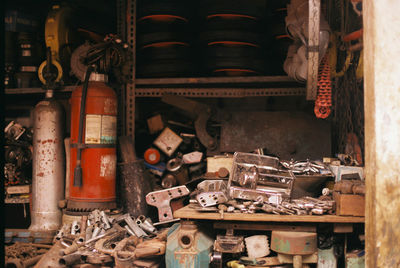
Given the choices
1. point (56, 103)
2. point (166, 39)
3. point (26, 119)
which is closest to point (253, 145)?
point (166, 39)

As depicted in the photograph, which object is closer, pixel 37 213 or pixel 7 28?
pixel 37 213

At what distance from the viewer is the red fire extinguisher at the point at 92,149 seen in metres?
3.42

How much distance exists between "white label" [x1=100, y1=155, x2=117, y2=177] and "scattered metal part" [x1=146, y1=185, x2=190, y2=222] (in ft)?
1.35

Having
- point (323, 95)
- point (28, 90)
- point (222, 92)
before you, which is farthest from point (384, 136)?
point (28, 90)

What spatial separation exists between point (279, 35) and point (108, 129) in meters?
1.67

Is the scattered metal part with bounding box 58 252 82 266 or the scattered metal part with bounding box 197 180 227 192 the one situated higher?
the scattered metal part with bounding box 197 180 227 192

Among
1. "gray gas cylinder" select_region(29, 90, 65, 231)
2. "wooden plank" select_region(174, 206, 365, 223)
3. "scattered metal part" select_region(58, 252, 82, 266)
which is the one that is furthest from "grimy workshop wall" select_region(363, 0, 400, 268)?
"gray gas cylinder" select_region(29, 90, 65, 231)

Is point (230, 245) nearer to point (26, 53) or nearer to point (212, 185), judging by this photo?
point (212, 185)

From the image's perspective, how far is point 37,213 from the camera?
3586 millimetres

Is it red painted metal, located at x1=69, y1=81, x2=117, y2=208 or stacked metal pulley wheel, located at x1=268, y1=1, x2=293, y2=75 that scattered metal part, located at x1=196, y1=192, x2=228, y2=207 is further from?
stacked metal pulley wheel, located at x1=268, y1=1, x2=293, y2=75

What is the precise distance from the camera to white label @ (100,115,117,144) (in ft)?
11.3

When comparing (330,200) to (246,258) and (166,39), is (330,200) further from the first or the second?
(166,39)

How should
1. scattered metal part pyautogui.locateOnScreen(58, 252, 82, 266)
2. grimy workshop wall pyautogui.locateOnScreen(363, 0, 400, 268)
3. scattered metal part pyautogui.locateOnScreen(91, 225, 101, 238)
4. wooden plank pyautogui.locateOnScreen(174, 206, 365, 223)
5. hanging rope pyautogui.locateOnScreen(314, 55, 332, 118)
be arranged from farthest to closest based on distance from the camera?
scattered metal part pyautogui.locateOnScreen(91, 225, 101, 238) < hanging rope pyautogui.locateOnScreen(314, 55, 332, 118) < scattered metal part pyautogui.locateOnScreen(58, 252, 82, 266) < wooden plank pyautogui.locateOnScreen(174, 206, 365, 223) < grimy workshop wall pyautogui.locateOnScreen(363, 0, 400, 268)

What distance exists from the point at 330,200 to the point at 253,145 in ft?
4.27
